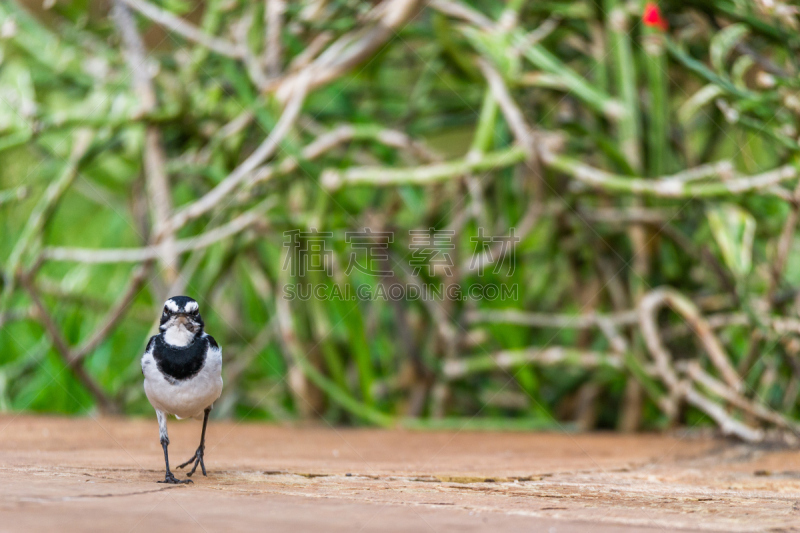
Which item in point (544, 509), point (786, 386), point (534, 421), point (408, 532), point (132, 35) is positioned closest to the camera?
point (408, 532)

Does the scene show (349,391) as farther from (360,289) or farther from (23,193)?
(23,193)

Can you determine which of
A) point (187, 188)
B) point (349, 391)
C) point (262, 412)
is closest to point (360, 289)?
point (349, 391)

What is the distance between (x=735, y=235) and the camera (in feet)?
5.07

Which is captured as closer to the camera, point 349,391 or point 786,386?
point 786,386

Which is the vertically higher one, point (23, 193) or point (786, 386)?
point (23, 193)

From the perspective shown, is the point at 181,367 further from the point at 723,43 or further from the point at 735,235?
the point at 723,43

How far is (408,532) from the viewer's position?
2.08 ft

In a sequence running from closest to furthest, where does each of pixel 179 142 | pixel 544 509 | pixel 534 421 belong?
pixel 544 509 < pixel 534 421 < pixel 179 142

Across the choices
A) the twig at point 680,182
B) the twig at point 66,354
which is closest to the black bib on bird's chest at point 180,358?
the twig at point 66,354

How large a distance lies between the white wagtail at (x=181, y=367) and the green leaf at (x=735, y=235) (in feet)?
3.26

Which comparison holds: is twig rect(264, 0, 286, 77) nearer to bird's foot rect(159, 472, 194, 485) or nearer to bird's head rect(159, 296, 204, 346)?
bird's head rect(159, 296, 204, 346)

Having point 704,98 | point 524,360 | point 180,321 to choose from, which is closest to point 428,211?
point 524,360

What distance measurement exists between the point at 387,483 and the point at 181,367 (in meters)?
0.36

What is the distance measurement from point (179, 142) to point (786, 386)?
1.66 meters
